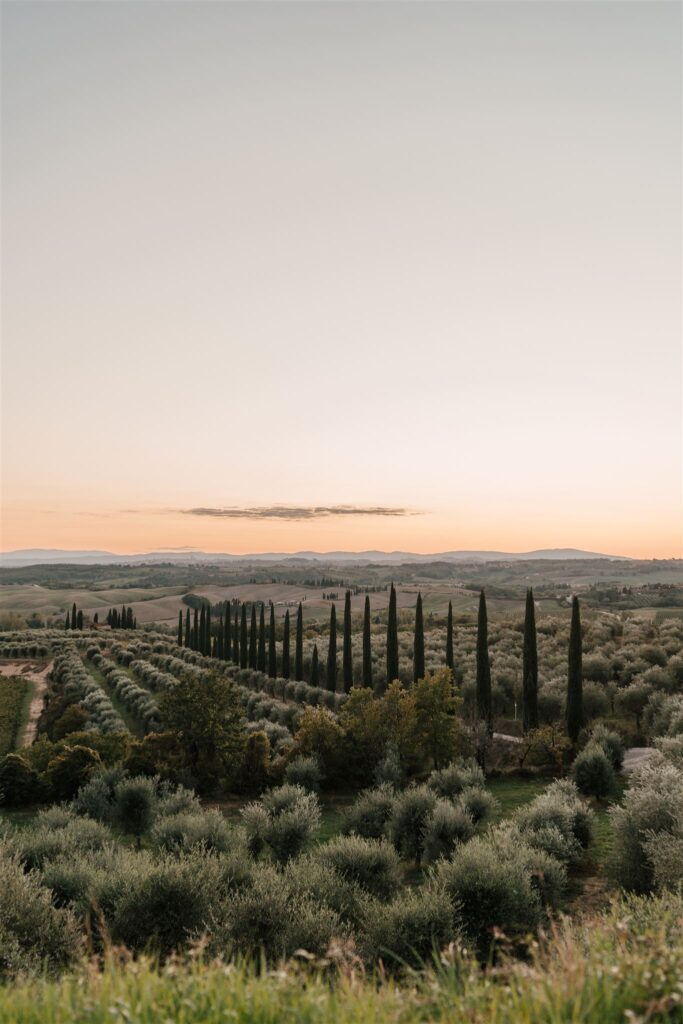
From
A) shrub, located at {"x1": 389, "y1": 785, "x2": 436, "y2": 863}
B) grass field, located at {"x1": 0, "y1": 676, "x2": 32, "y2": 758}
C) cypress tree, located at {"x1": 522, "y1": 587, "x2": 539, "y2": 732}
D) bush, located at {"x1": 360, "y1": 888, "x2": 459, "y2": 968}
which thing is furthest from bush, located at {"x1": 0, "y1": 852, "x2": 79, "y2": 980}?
grass field, located at {"x1": 0, "y1": 676, "x2": 32, "y2": 758}

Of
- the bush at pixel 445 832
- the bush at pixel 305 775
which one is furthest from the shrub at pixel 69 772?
the bush at pixel 445 832

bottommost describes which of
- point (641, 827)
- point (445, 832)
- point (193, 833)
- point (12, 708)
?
point (12, 708)

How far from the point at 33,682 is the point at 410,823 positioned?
2322 inches

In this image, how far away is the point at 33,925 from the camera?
1009 centimetres

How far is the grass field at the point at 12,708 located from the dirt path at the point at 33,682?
44cm

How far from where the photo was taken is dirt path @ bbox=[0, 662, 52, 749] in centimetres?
4556

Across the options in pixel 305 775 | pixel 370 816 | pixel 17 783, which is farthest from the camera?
pixel 305 775

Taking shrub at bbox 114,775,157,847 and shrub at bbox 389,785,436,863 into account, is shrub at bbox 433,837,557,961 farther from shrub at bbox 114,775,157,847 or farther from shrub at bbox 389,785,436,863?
shrub at bbox 114,775,157,847

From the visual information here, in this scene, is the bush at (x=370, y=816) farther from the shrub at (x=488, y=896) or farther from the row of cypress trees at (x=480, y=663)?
the row of cypress trees at (x=480, y=663)

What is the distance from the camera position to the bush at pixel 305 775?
2800 cm

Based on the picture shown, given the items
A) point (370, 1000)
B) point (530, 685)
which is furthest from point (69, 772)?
point (370, 1000)

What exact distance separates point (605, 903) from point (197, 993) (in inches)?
564

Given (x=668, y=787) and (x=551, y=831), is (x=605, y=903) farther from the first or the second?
(x=668, y=787)

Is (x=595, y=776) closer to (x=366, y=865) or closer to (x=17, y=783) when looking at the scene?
(x=366, y=865)
